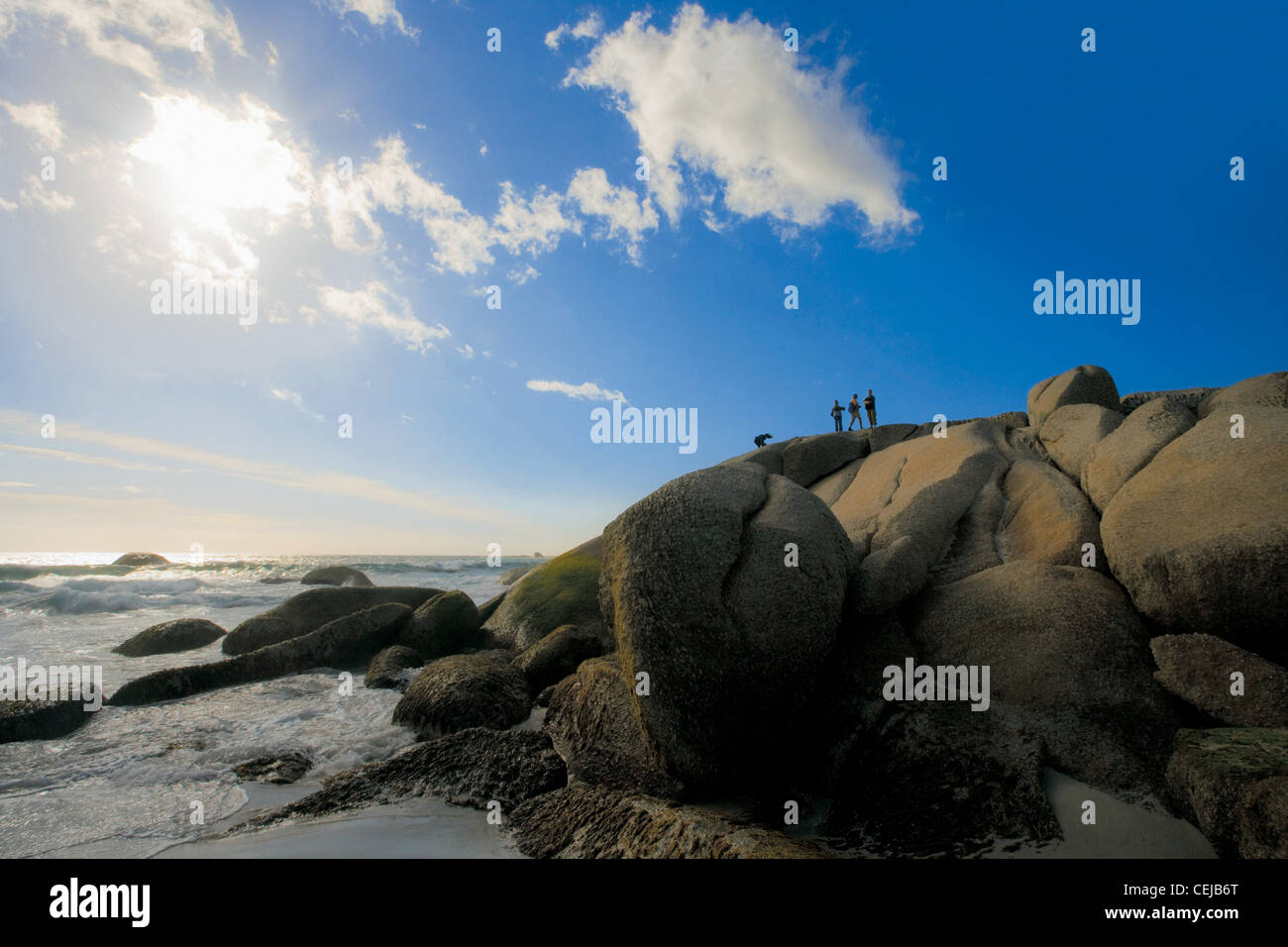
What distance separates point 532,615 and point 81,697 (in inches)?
304

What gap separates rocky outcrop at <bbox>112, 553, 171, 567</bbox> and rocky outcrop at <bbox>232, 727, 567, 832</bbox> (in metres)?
55.6

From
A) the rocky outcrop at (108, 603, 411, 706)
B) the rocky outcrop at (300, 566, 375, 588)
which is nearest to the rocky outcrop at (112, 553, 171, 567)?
the rocky outcrop at (300, 566, 375, 588)

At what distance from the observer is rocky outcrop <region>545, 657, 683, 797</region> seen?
18.1 feet

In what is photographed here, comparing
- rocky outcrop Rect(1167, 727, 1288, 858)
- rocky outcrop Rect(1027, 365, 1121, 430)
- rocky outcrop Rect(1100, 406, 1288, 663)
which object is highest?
rocky outcrop Rect(1027, 365, 1121, 430)

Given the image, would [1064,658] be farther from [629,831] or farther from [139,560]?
[139,560]

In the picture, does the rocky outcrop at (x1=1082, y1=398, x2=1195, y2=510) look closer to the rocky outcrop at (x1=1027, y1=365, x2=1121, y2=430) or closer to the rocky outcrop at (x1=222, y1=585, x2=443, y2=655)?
the rocky outcrop at (x1=1027, y1=365, x2=1121, y2=430)

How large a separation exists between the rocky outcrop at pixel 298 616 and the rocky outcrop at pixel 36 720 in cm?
486

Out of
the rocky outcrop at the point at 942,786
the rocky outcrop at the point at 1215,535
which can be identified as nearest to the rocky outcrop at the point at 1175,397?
the rocky outcrop at the point at 1215,535

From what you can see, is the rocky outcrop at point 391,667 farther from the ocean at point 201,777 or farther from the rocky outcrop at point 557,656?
the rocky outcrop at point 557,656

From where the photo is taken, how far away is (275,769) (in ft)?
21.6

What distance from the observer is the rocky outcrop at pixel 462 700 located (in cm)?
768
